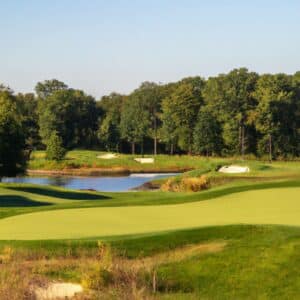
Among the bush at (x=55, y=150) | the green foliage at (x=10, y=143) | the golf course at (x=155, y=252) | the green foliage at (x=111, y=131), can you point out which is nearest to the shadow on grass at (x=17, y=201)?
the golf course at (x=155, y=252)

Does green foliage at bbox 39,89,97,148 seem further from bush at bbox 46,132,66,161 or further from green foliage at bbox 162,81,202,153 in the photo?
green foliage at bbox 162,81,202,153

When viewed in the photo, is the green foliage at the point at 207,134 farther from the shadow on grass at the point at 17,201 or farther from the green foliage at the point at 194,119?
the shadow on grass at the point at 17,201

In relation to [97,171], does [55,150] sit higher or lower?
higher

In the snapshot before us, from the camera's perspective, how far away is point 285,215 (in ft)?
56.6

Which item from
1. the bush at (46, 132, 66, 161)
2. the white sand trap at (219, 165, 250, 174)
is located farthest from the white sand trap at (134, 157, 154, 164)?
the white sand trap at (219, 165, 250, 174)

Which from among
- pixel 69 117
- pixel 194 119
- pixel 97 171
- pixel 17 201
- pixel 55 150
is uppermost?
pixel 69 117

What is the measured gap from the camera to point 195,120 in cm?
10550

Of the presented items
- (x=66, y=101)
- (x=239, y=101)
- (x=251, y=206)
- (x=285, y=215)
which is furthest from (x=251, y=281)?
(x=66, y=101)

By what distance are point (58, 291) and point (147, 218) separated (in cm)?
796

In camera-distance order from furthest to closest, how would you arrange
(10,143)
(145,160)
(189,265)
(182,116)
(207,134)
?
(182,116), (207,134), (145,160), (10,143), (189,265)

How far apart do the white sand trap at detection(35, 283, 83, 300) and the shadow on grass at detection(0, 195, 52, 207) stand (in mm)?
16334

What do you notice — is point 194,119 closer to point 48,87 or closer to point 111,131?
point 111,131

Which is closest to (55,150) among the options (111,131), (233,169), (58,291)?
(111,131)

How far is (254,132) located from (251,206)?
8283 centimetres
